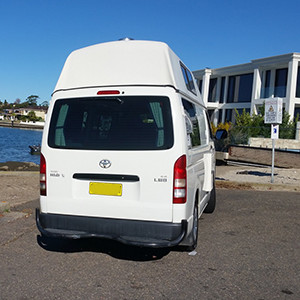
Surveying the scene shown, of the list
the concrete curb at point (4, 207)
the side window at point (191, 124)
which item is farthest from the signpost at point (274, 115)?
the concrete curb at point (4, 207)

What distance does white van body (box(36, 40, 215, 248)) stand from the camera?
4.21m

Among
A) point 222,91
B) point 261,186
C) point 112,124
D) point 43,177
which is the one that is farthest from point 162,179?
point 222,91

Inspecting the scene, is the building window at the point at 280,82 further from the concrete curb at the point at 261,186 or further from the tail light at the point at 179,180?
the tail light at the point at 179,180

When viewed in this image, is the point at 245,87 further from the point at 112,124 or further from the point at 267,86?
the point at 112,124

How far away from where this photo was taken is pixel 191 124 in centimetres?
497

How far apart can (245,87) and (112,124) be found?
3275 centimetres

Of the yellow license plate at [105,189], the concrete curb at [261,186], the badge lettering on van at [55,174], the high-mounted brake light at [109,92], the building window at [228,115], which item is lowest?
the concrete curb at [261,186]

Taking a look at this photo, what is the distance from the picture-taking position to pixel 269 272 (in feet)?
14.4

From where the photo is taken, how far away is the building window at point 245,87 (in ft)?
115

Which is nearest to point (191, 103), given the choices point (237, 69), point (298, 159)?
point (298, 159)

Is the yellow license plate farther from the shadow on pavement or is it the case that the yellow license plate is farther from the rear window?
the shadow on pavement

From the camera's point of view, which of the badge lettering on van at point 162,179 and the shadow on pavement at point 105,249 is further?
the shadow on pavement at point 105,249

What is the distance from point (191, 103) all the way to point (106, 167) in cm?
171

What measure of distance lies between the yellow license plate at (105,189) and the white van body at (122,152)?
1cm
